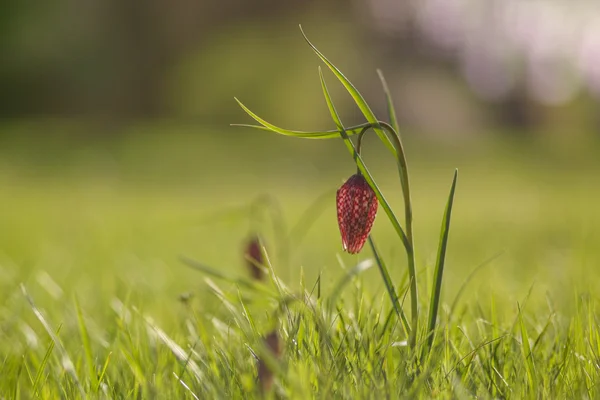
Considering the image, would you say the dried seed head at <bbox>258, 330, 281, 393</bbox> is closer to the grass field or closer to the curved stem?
the grass field

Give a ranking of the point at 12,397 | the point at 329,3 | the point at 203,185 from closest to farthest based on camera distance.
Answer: the point at 12,397 < the point at 203,185 < the point at 329,3

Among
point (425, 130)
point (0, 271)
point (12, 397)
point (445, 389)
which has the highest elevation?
point (445, 389)

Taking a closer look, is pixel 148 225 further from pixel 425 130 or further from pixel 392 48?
pixel 392 48

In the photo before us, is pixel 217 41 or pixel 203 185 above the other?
pixel 217 41

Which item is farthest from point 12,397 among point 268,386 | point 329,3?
point 329,3

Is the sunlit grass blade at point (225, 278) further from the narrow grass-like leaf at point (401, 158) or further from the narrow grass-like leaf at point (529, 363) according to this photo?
the narrow grass-like leaf at point (529, 363)

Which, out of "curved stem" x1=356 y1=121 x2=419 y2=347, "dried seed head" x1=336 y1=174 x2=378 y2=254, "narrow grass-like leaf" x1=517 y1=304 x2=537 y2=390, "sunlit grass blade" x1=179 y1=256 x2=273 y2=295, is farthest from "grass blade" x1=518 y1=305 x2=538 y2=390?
"sunlit grass blade" x1=179 y1=256 x2=273 y2=295

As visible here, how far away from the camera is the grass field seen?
1096 mm

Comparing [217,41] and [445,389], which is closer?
[445,389]

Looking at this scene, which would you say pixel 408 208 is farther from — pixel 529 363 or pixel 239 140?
pixel 239 140

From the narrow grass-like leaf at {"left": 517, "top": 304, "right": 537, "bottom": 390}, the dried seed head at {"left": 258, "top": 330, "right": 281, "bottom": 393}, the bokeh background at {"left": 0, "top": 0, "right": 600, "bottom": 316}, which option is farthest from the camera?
the bokeh background at {"left": 0, "top": 0, "right": 600, "bottom": 316}

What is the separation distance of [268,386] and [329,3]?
48.5 ft

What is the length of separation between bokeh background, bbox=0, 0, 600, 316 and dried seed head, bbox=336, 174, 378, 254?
1.45 meters

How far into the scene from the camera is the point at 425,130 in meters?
14.3
